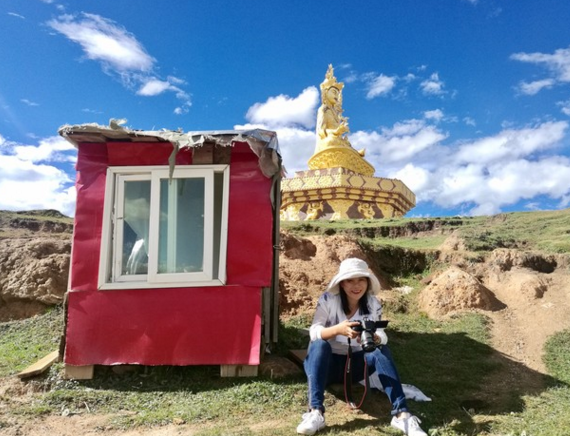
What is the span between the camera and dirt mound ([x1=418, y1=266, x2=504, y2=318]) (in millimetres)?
7656

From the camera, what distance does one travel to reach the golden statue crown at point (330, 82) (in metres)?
23.3

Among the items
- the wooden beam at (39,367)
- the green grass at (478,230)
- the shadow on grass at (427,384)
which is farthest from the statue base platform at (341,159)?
the wooden beam at (39,367)

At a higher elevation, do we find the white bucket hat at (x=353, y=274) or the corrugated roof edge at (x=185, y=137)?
the corrugated roof edge at (x=185, y=137)

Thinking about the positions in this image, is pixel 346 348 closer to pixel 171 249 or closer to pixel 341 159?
pixel 171 249

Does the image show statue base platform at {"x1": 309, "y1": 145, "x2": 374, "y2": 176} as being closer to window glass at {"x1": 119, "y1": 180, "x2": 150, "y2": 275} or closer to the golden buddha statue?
the golden buddha statue

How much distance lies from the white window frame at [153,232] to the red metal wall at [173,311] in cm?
8

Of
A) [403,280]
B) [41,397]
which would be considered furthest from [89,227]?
[403,280]

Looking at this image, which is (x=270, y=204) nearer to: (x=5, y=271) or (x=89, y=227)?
(x=89, y=227)

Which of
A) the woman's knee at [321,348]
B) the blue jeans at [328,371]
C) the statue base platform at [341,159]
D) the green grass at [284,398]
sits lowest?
the green grass at [284,398]

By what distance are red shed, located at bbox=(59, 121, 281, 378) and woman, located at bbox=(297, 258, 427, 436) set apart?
1117 millimetres

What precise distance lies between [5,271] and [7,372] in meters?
4.16

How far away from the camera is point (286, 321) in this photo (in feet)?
22.9

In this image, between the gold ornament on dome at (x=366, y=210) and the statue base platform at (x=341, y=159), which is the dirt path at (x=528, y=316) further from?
the statue base platform at (x=341, y=159)

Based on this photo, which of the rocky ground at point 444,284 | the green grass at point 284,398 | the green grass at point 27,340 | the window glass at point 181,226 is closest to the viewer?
the green grass at point 284,398
